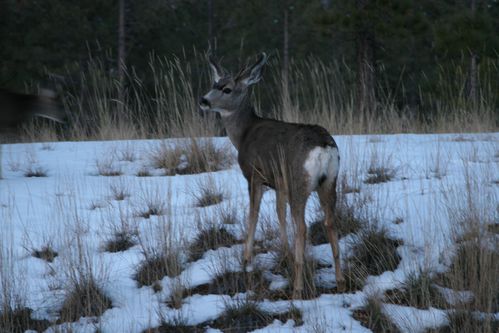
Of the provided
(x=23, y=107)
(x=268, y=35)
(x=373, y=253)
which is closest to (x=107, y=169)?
(x=373, y=253)

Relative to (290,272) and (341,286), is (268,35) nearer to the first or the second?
(290,272)

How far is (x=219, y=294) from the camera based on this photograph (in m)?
4.19

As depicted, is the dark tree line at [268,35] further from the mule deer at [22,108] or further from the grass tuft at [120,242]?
the mule deer at [22,108]

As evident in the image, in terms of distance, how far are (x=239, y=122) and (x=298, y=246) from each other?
5.56 feet

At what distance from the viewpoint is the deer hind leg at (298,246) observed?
13.1 feet

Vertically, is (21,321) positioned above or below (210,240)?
below

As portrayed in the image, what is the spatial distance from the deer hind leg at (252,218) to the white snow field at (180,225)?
0.32 feet

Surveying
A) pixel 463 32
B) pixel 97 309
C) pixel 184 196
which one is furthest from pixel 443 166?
pixel 463 32

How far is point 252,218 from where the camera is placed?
4.61 meters

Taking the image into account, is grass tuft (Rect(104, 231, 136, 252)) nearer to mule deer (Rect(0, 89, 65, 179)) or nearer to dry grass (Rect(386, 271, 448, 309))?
dry grass (Rect(386, 271, 448, 309))

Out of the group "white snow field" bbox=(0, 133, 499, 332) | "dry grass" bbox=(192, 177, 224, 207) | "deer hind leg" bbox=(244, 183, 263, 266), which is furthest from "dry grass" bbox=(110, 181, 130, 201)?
"deer hind leg" bbox=(244, 183, 263, 266)

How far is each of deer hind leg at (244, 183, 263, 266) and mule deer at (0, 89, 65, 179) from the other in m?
3.75

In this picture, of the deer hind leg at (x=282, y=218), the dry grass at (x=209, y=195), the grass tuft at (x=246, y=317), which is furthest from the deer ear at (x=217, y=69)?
the grass tuft at (x=246, y=317)

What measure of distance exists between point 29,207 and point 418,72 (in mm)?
20463
